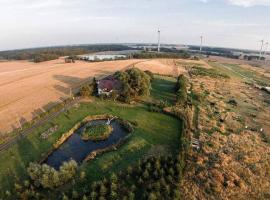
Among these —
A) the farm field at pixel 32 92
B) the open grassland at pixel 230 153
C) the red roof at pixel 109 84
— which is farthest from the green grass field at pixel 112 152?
the farm field at pixel 32 92

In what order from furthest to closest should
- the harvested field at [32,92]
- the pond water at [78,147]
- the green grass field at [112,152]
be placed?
the harvested field at [32,92] < the pond water at [78,147] < the green grass field at [112,152]

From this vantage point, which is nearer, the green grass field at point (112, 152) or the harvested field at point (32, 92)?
the green grass field at point (112, 152)

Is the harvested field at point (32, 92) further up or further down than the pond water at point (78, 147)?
further up

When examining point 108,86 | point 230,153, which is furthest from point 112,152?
point 108,86

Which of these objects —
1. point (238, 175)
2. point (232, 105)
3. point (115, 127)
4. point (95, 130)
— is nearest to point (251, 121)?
point (232, 105)

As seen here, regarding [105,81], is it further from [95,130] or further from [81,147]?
[81,147]

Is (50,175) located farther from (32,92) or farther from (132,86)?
(32,92)

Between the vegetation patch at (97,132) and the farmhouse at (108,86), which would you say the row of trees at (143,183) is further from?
the farmhouse at (108,86)
